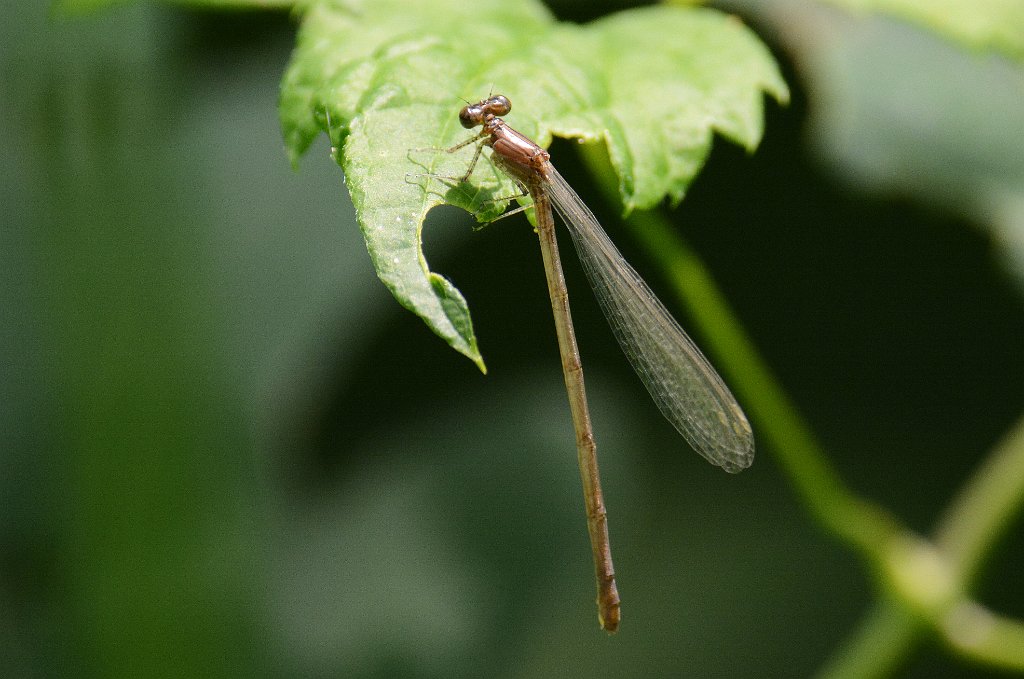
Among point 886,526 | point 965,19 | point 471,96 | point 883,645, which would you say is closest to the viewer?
point 471,96

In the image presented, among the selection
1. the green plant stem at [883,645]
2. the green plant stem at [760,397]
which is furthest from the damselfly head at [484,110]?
the green plant stem at [883,645]

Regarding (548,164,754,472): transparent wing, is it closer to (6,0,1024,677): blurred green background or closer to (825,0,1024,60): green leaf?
(6,0,1024,677): blurred green background

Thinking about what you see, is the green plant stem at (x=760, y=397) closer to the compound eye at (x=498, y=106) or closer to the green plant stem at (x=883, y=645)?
the green plant stem at (x=883, y=645)

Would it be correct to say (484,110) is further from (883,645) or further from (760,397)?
(883,645)

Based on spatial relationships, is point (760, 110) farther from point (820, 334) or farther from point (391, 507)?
point (820, 334)

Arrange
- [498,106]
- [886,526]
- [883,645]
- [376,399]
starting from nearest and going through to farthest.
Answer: [498,106] → [883,645] → [886,526] → [376,399]

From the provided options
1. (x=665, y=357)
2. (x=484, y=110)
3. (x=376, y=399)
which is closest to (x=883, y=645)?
(x=665, y=357)

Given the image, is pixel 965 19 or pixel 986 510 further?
pixel 986 510

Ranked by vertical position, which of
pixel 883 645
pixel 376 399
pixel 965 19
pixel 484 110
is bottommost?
pixel 376 399
